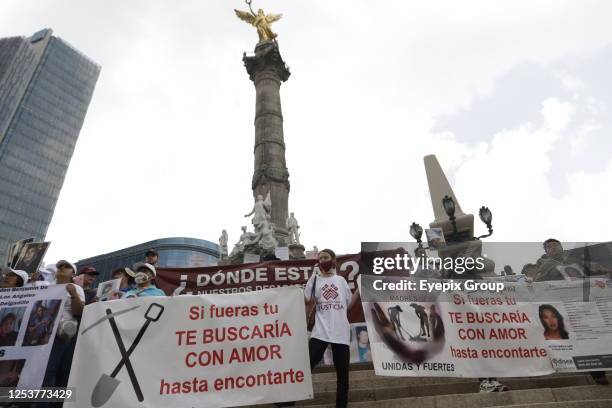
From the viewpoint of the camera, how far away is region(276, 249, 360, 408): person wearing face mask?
164 inches

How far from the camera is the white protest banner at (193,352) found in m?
3.83

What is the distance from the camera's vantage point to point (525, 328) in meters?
4.89

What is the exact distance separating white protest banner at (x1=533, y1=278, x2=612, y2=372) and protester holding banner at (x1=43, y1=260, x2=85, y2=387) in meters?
5.03

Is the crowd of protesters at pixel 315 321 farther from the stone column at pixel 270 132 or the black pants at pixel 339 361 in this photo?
the stone column at pixel 270 132

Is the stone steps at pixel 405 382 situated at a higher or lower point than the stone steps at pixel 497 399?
higher

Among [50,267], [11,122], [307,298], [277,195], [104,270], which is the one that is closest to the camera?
[307,298]

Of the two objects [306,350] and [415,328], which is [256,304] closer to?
[306,350]

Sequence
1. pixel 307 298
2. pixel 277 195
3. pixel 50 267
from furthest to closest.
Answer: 1. pixel 277 195
2. pixel 50 267
3. pixel 307 298

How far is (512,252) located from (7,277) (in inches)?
255

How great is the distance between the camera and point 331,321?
172 inches

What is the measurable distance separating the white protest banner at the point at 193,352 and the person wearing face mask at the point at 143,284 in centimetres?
27

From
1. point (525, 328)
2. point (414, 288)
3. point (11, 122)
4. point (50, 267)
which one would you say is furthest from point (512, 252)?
point (11, 122)

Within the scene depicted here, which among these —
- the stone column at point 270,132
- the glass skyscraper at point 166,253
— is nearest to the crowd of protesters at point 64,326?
the stone column at point 270,132

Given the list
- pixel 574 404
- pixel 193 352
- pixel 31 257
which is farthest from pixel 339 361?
pixel 31 257
